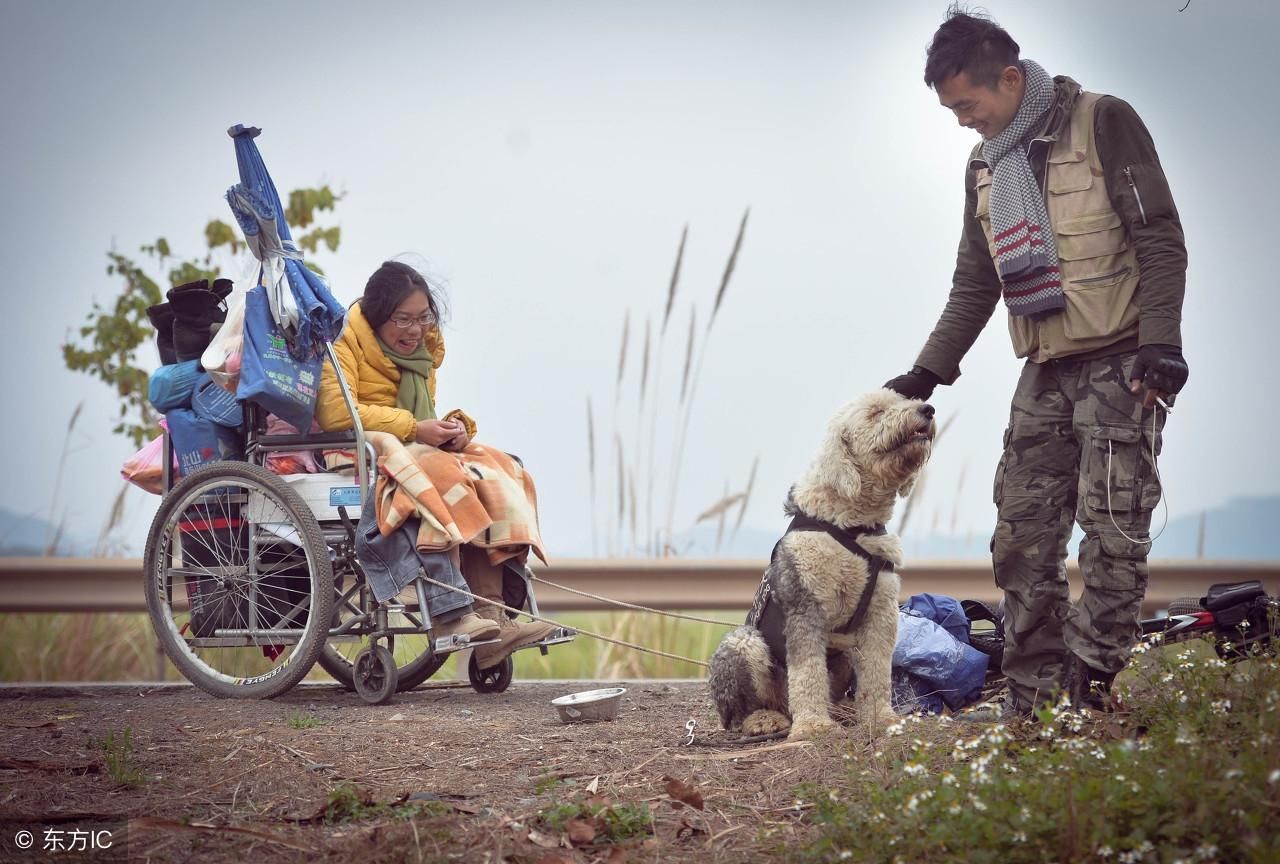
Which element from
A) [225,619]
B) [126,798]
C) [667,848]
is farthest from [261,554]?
[667,848]

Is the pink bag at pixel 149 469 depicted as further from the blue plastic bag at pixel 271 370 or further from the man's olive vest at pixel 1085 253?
the man's olive vest at pixel 1085 253

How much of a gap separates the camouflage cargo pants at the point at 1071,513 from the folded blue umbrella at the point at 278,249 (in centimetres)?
294

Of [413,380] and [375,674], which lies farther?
[413,380]

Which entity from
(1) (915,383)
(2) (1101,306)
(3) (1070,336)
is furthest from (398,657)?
(2) (1101,306)

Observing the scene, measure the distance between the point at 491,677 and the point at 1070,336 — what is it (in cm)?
337

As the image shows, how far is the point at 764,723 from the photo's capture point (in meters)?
4.50

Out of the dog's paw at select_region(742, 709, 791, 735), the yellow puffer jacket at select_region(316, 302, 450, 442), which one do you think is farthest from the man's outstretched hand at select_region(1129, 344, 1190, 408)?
the yellow puffer jacket at select_region(316, 302, 450, 442)

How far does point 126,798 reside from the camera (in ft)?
11.8

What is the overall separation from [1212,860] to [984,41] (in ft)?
9.50

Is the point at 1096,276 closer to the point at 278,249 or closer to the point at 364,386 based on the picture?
the point at 364,386

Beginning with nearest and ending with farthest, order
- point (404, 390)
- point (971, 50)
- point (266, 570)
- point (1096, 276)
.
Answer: point (1096, 276), point (971, 50), point (266, 570), point (404, 390)

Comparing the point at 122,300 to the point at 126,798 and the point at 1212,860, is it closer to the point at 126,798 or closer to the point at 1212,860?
the point at 126,798

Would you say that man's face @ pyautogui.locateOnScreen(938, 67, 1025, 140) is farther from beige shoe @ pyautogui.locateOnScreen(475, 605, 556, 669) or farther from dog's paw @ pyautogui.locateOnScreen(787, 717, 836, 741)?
beige shoe @ pyautogui.locateOnScreen(475, 605, 556, 669)

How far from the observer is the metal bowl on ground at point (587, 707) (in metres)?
5.05
